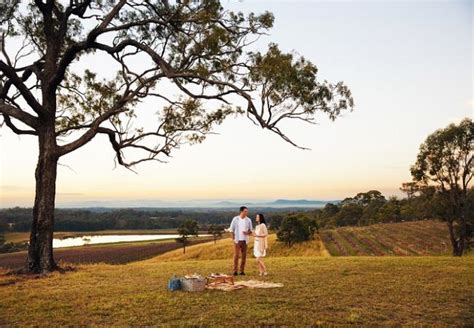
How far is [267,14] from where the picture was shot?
17.7m

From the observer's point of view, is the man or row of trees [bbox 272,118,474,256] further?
row of trees [bbox 272,118,474,256]

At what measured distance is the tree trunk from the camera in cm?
1709

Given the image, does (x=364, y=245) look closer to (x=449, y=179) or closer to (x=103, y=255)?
(x=449, y=179)

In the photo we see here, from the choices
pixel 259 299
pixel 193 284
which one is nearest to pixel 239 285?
pixel 193 284

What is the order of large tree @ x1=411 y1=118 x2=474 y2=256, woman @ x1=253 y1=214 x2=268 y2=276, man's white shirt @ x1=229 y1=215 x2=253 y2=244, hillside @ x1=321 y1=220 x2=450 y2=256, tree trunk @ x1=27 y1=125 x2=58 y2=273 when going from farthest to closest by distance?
hillside @ x1=321 y1=220 x2=450 y2=256, large tree @ x1=411 y1=118 x2=474 y2=256, tree trunk @ x1=27 y1=125 x2=58 y2=273, man's white shirt @ x1=229 y1=215 x2=253 y2=244, woman @ x1=253 y1=214 x2=268 y2=276

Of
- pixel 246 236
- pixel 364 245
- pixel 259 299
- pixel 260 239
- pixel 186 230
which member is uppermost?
pixel 246 236

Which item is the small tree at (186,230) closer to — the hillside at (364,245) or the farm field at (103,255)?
the farm field at (103,255)

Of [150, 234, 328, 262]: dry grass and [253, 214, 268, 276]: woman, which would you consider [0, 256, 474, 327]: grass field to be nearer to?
[253, 214, 268, 276]: woman

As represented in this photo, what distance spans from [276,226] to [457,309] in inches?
3619

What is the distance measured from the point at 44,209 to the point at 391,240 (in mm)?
66676

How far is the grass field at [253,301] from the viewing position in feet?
30.1

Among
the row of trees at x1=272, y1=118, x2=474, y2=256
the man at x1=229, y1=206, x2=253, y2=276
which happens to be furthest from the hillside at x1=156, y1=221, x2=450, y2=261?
the man at x1=229, y1=206, x2=253, y2=276

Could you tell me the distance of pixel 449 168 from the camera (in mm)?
39781

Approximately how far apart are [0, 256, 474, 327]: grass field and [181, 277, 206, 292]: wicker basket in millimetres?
366
